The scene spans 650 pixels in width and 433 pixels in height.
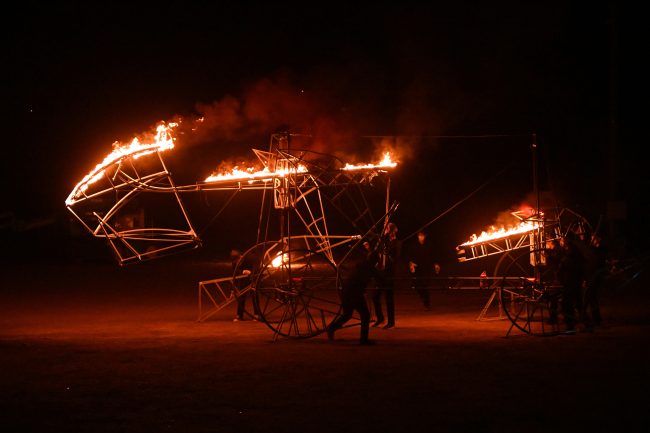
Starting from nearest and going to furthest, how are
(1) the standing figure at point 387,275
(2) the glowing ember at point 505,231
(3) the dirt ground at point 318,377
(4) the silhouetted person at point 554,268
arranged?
(3) the dirt ground at point 318,377
(4) the silhouetted person at point 554,268
(1) the standing figure at point 387,275
(2) the glowing ember at point 505,231

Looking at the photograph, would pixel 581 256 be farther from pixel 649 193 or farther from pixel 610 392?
pixel 649 193

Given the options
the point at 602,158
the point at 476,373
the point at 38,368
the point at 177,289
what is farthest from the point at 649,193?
the point at 38,368

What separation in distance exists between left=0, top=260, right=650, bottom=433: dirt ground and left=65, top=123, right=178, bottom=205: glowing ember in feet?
8.63

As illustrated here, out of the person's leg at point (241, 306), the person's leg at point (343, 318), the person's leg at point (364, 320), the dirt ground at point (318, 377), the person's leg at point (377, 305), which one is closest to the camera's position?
the dirt ground at point (318, 377)

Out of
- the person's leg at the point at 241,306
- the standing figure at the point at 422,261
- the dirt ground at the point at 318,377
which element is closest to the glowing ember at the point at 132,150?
the dirt ground at the point at 318,377

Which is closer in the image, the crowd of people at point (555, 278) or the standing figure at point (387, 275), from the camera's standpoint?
the crowd of people at point (555, 278)

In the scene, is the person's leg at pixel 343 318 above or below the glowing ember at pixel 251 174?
below

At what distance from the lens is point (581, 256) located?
1284cm

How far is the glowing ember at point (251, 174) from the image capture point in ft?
42.4

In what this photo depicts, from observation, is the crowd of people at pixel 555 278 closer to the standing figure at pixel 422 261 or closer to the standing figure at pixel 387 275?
the standing figure at pixel 387 275

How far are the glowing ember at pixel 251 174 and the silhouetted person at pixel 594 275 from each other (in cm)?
525

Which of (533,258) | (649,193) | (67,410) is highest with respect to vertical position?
(649,193)

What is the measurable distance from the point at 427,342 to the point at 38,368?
18.7ft

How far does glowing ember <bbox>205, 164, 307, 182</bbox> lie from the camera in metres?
12.9
